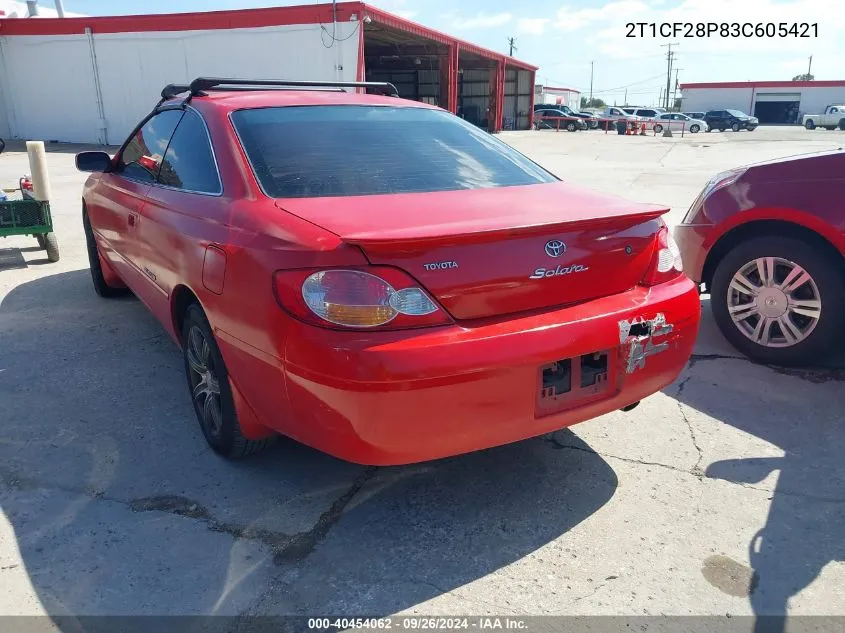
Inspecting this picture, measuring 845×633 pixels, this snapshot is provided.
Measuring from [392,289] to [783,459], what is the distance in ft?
6.67

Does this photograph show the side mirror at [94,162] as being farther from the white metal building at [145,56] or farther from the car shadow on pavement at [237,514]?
the white metal building at [145,56]

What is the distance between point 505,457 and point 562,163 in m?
17.0

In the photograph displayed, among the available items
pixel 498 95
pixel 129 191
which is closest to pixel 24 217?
pixel 129 191

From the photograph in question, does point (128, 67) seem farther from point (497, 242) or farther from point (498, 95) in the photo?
point (497, 242)

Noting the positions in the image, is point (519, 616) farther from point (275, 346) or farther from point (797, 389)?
point (797, 389)

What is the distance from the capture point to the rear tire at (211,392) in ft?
8.71

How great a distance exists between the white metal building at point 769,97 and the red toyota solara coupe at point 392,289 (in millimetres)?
73420

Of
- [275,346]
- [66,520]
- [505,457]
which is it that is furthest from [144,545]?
[505,457]

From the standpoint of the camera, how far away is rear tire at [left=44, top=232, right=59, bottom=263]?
6.39 metres

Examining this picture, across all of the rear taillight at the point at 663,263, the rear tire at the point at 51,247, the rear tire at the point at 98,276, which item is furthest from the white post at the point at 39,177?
the rear taillight at the point at 663,263

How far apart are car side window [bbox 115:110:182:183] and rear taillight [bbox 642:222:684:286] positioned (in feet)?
7.88

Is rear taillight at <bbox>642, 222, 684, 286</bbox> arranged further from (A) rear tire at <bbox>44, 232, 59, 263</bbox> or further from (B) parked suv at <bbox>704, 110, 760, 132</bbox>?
(B) parked suv at <bbox>704, 110, 760, 132</bbox>

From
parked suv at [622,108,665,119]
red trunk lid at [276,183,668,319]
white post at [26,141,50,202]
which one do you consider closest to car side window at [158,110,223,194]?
red trunk lid at [276,183,668,319]

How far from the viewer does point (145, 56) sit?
72.6 ft
